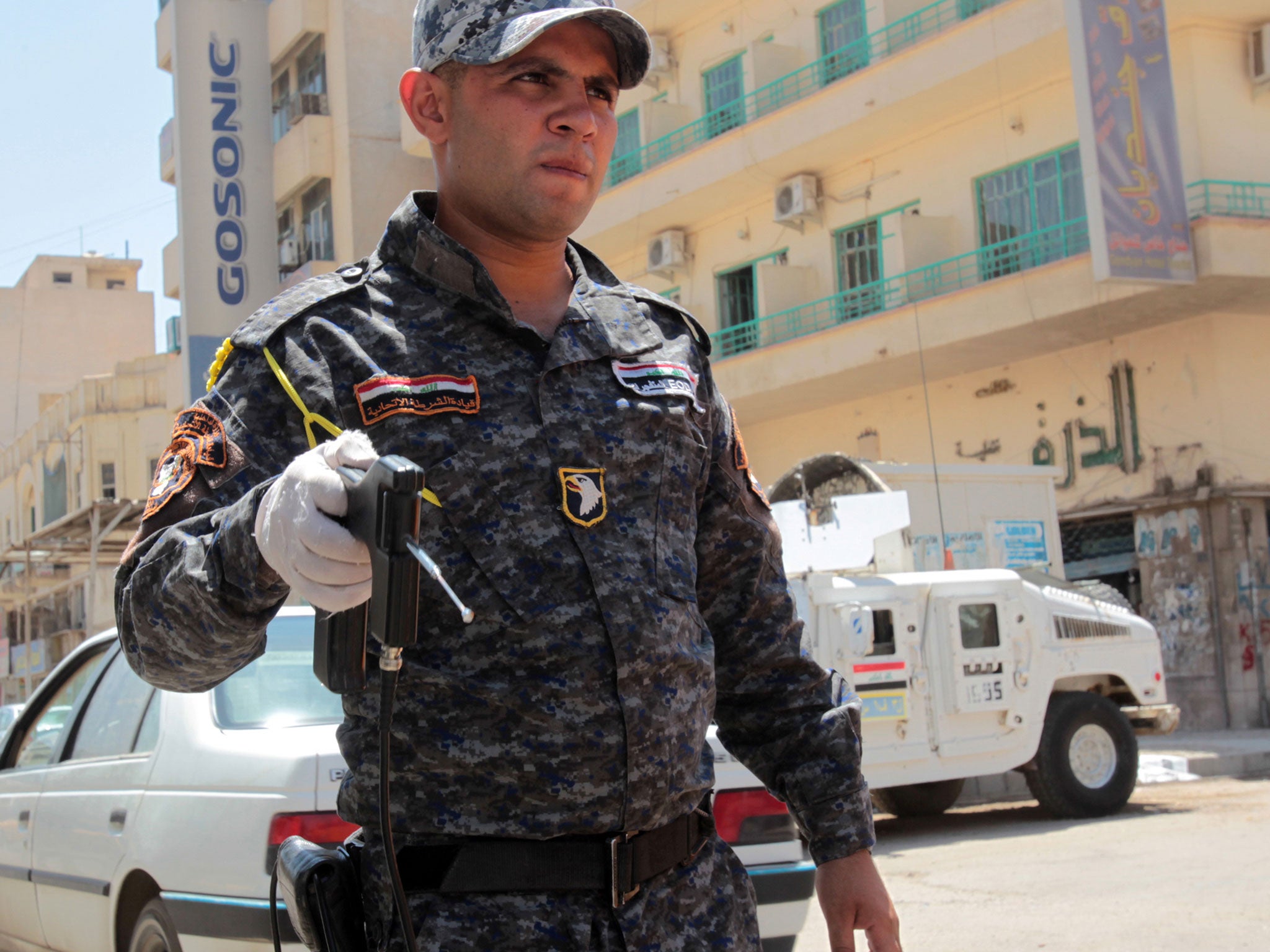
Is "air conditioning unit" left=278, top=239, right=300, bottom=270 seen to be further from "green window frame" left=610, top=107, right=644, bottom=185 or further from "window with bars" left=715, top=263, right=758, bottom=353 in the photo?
"window with bars" left=715, top=263, right=758, bottom=353

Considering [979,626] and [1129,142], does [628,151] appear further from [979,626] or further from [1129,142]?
[979,626]

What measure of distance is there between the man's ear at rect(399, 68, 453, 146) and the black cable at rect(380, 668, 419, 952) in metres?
0.88

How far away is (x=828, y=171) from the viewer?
63.5 feet

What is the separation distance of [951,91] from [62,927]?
14.3 meters

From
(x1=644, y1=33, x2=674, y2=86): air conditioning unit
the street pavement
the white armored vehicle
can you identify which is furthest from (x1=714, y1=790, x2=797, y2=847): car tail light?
(x1=644, y1=33, x2=674, y2=86): air conditioning unit

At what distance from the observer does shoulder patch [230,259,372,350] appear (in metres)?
1.83

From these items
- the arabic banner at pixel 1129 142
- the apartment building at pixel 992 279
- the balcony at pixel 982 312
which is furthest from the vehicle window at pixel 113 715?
the balcony at pixel 982 312

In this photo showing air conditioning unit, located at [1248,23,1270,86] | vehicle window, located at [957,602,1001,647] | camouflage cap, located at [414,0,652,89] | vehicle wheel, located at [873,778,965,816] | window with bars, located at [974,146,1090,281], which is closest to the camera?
camouflage cap, located at [414,0,652,89]

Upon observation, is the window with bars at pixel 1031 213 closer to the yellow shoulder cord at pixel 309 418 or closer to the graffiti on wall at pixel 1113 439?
the graffiti on wall at pixel 1113 439

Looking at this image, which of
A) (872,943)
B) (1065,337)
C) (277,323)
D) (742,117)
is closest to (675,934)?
(872,943)

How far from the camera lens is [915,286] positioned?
58.2 feet

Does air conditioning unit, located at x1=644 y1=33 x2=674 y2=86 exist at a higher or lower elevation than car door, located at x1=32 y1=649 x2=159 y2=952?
higher

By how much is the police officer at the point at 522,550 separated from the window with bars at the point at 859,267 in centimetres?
1638

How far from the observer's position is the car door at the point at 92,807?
4.62 meters
